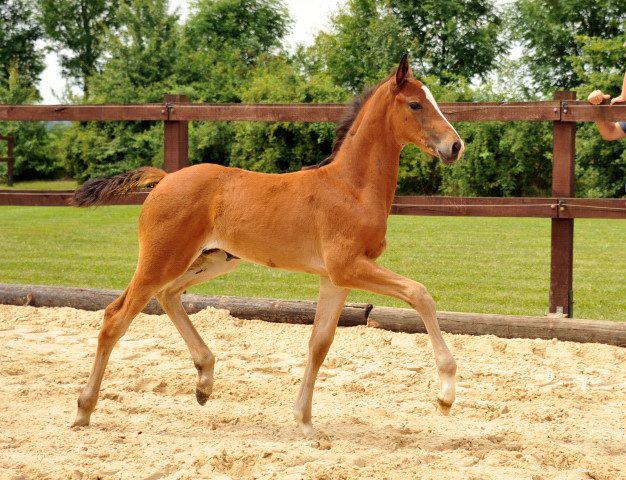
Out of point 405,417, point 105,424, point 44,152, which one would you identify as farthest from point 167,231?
point 44,152

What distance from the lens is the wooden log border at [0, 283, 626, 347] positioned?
567 cm

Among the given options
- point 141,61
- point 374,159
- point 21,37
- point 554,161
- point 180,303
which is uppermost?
point 21,37

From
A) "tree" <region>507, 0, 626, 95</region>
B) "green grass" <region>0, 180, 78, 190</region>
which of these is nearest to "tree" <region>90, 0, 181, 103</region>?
"green grass" <region>0, 180, 78, 190</region>

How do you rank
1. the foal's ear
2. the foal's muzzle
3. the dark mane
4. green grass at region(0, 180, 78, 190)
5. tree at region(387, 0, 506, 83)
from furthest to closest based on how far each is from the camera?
tree at region(387, 0, 506, 83) → green grass at region(0, 180, 78, 190) → the dark mane → the foal's ear → the foal's muzzle

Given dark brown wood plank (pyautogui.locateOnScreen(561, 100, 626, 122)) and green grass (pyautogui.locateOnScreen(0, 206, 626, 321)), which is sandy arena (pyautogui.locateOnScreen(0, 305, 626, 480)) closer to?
green grass (pyautogui.locateOnScreen(0, 206, 626, 321))

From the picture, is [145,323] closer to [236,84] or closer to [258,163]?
[258,163]

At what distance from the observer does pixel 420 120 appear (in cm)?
373

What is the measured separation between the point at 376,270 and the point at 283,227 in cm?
59

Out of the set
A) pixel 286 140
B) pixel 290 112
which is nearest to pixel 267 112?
pixel 290 112

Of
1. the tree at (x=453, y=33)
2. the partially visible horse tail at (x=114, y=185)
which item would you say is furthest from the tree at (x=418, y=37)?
the partially visible horse tail at (x=114, y=185)

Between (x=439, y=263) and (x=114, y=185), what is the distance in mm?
7494

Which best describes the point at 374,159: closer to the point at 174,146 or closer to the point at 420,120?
the point at 420,120

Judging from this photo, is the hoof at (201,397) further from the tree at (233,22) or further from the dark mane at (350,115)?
the tree at (233,22)

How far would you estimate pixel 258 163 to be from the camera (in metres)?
20.3
